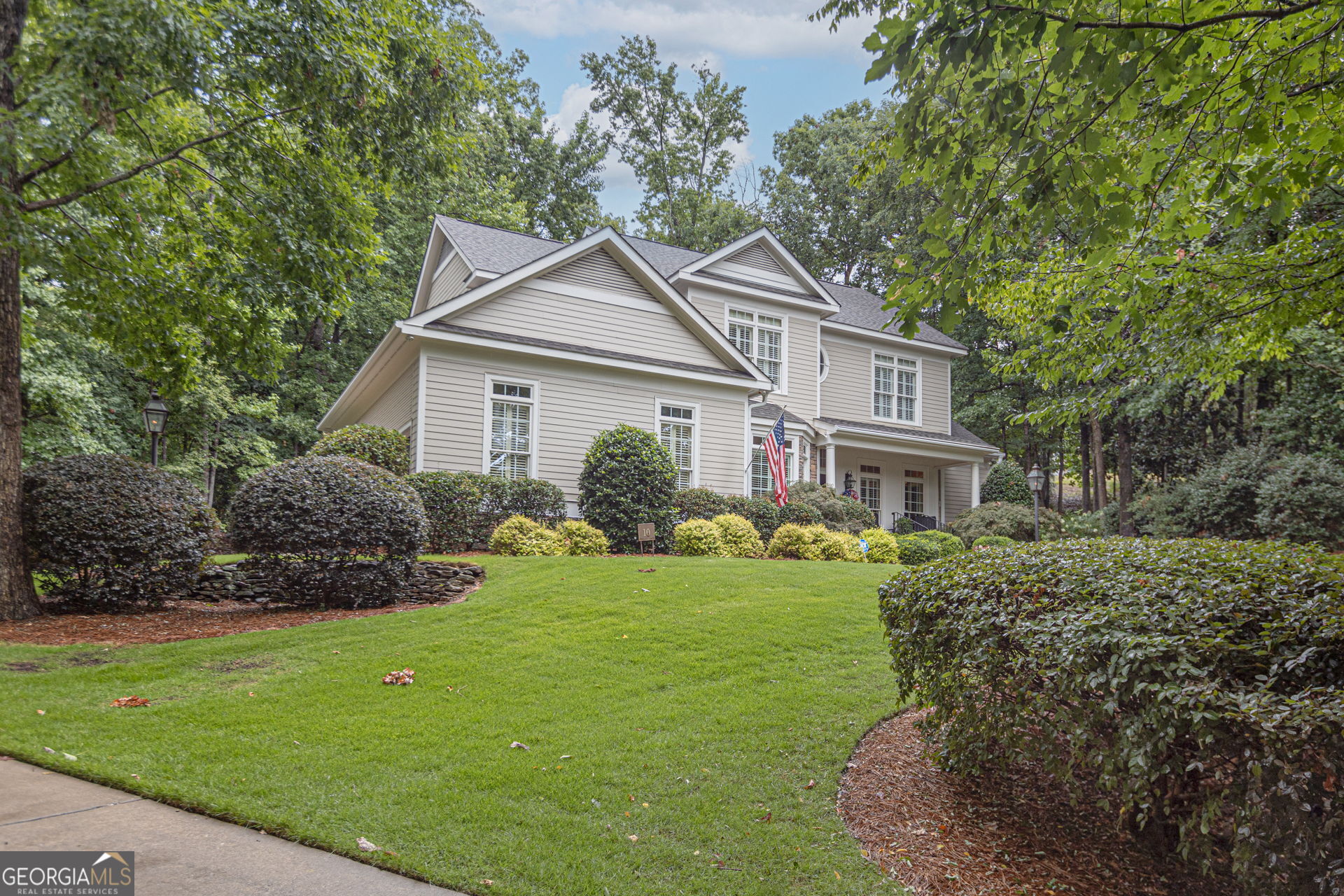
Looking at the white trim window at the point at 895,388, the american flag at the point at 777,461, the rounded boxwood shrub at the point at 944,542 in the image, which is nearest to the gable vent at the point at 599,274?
the american flag at the point at 777,461

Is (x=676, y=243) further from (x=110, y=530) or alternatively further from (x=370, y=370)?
(x=110, y=530)

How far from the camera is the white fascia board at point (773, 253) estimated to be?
62.6 feet

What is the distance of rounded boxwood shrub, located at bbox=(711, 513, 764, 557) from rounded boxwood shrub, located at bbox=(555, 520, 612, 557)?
2185mm

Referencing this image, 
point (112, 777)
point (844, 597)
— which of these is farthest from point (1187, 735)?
point (844, 597)

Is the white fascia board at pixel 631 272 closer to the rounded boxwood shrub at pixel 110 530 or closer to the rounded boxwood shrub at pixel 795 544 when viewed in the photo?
the rounded boxwood shrub at pixel 795 544

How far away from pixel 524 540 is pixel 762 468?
821 centimetres

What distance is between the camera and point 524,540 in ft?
38.3

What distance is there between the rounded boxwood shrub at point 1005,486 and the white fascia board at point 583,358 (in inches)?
447

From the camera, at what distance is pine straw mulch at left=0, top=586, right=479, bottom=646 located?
700 centimetres

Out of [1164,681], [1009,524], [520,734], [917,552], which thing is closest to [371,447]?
[520,734]

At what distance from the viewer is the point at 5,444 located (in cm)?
769

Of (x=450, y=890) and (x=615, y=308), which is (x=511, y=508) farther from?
(x=450, y=890)

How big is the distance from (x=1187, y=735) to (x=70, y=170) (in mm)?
11341

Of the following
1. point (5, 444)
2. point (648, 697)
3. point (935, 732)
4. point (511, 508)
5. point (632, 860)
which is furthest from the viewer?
point (511, 508)
